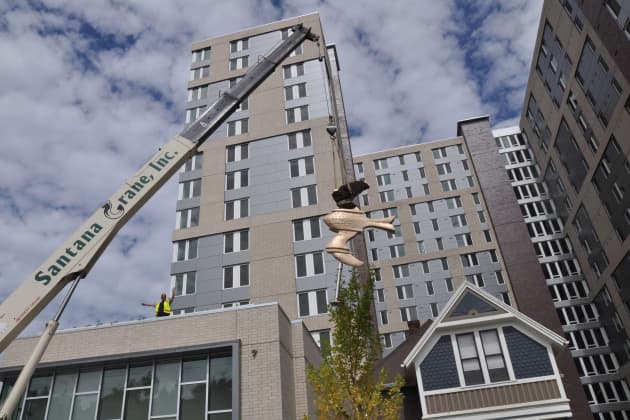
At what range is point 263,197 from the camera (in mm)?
37469

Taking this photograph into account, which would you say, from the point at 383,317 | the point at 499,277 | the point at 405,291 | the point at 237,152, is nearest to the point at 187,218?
the point at 237,152

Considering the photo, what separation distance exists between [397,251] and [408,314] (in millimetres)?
8093

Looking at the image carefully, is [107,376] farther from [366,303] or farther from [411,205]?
[411,205]

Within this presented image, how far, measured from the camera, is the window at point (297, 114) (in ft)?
133

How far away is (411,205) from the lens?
62.9 m

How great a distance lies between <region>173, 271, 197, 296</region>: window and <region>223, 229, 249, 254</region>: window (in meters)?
2.91

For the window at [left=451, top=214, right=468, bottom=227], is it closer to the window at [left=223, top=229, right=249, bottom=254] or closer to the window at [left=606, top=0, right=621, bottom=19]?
the window at [left=606, top=0, right=621, bottom=19]

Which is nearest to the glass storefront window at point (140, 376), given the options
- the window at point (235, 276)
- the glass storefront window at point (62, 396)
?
the glass storefront window at point (62, 396)

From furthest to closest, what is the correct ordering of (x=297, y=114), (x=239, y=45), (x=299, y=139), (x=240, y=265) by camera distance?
(x=239, y=45), (x=297, y=114), (x=299, y=139), (x=240, y=265)

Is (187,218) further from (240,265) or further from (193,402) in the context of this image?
(193,402)

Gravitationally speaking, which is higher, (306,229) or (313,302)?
(306,229)

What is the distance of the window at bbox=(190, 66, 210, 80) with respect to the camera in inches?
1778

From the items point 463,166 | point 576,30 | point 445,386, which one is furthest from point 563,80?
point 445,386

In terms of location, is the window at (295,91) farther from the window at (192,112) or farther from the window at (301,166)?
the window at (192,112)
